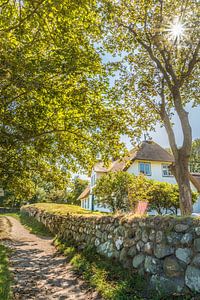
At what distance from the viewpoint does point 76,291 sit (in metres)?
5.97

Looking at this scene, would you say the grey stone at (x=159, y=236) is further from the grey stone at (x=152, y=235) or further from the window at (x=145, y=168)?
the window at (x=145, y=168)

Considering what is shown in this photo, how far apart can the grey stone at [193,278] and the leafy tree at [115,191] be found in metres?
14.8

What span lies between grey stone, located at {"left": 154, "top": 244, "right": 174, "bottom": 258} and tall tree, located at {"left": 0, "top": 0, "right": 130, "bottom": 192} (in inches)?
206

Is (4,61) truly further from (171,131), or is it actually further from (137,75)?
(137,75)

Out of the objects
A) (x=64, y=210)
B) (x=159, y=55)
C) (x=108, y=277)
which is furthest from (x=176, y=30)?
(x=64, y=210)

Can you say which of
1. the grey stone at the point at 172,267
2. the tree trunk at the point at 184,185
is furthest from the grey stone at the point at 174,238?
Result: the tree trunk at the point at 184,185

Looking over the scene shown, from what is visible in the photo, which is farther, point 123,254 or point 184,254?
point 123,254

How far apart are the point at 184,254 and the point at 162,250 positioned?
62 cm

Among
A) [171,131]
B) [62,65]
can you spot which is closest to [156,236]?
[62,65]

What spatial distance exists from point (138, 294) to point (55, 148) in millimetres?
9296

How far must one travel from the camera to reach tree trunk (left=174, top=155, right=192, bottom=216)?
1088cm

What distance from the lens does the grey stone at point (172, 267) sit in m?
Result: 4.75

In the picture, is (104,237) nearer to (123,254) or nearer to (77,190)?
(123,254)

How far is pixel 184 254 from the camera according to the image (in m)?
4.71
